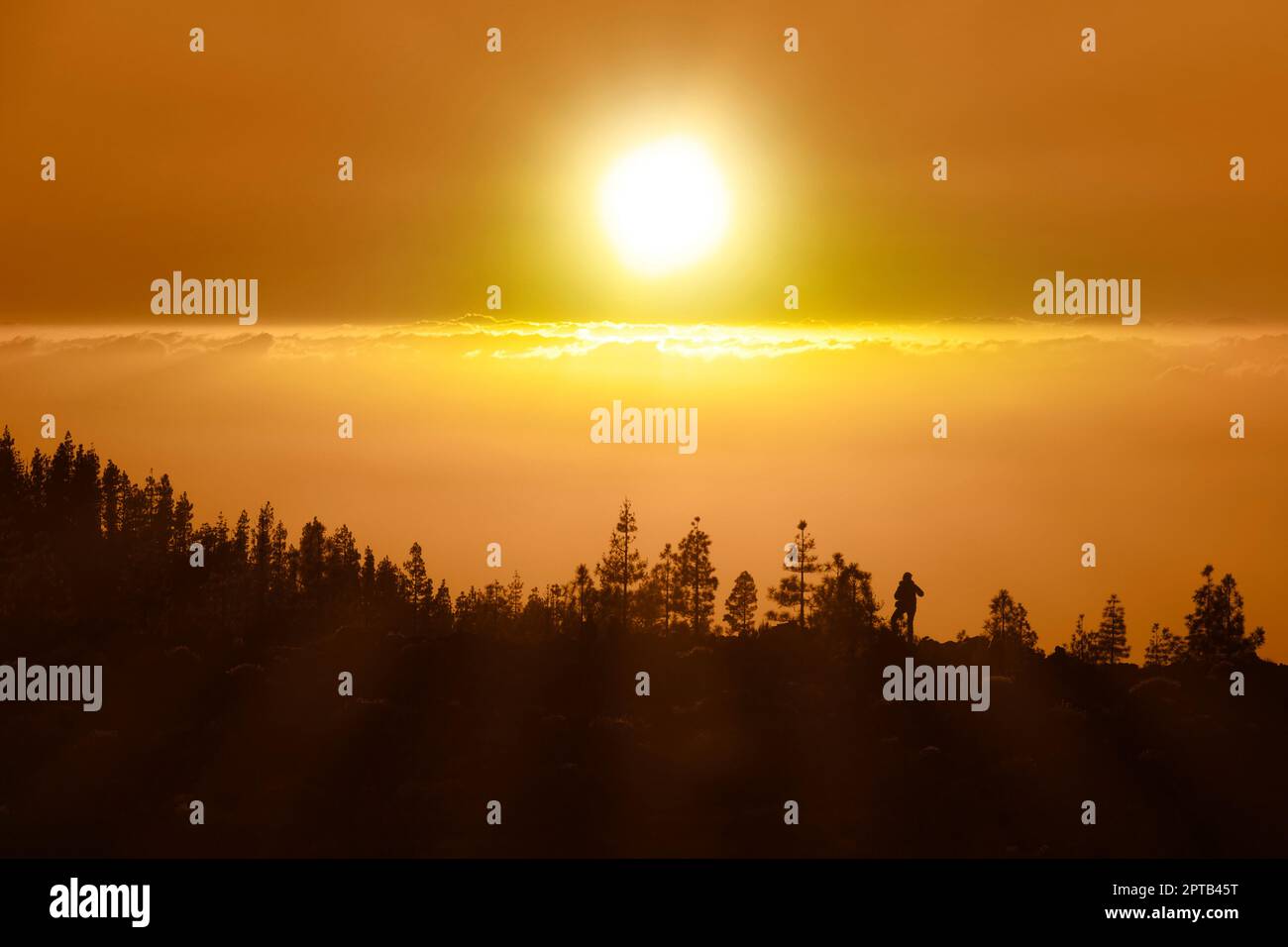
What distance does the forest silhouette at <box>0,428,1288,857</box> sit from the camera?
78.8 m

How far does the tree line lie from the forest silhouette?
4.75 meters

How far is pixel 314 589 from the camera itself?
158m

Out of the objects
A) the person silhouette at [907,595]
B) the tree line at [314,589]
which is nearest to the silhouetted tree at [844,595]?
the tree line at [314,589]

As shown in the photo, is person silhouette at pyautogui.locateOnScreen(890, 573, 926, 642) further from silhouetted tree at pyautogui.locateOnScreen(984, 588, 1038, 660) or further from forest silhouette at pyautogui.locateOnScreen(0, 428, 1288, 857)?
silhouetted tree at pyautogui.locateOnScreen(984, 588, 1038, 660)

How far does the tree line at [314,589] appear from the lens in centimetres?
11788

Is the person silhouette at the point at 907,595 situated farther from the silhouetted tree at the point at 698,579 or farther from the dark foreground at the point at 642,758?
the silhouetted tree at the point at 698,579

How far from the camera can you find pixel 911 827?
261ft

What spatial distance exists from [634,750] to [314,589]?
82549 mm

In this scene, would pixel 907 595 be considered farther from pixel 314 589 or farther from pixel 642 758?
pixel 314 589

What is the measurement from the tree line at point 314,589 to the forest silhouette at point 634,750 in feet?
15.6
